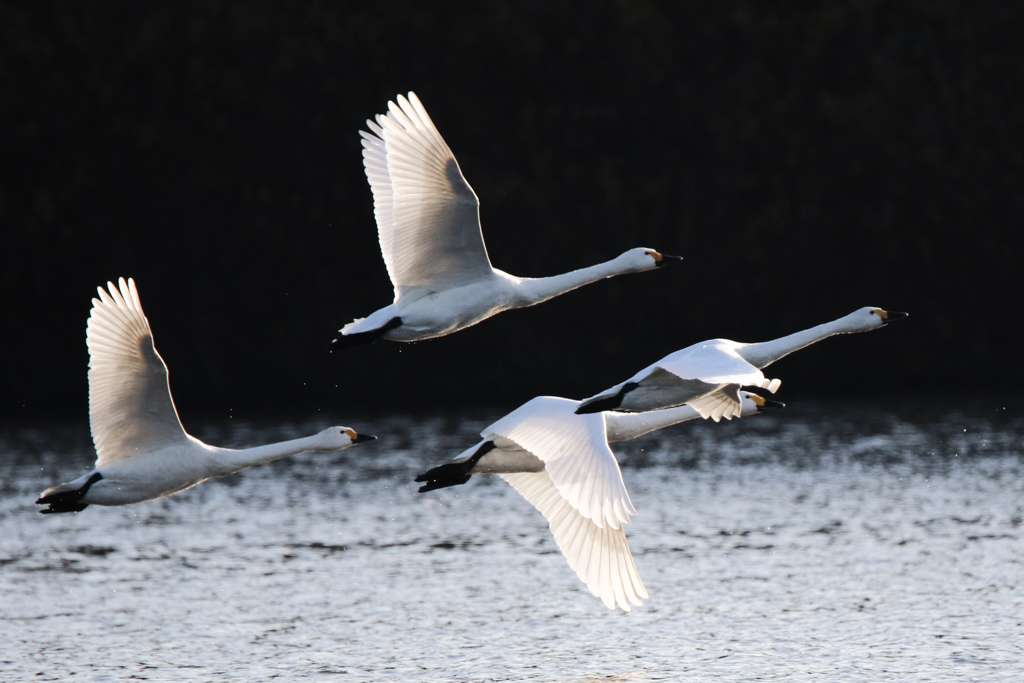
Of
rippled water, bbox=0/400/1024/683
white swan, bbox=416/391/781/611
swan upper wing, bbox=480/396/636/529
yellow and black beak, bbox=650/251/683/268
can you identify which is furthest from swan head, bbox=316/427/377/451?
rippled water, bbox=0/400/1024/683

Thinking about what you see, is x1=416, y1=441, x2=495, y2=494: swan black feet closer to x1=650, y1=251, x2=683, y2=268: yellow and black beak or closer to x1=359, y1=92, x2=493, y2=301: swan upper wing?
x1=359, y1=92, x2=493, y2=301: swan upper wing

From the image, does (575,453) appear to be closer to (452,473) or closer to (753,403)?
A: (452,473)

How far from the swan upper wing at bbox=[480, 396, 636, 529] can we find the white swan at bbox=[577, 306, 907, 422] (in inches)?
9.8

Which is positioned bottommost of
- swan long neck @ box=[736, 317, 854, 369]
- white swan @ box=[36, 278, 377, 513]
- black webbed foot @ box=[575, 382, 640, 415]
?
black webbed foot @ box=[575, 382, 640, 415]

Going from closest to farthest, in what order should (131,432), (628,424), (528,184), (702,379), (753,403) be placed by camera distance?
(702,379) → (131,432) → (628,424) → (753,403) → (528,184)

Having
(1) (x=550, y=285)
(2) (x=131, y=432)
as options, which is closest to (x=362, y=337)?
(1) (x=550, y=285)

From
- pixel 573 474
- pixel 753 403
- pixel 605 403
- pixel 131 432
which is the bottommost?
pixel 573 474

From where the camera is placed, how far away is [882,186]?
50812mm

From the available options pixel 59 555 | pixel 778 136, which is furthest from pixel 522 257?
pixel 59 555

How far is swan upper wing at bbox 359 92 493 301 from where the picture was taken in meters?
12.4

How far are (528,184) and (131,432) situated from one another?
38.2 meters

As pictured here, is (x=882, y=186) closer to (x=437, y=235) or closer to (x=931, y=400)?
(x=931, y=400)

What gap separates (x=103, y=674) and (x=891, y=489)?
17.2 meters

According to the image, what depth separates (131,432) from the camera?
12977mm
